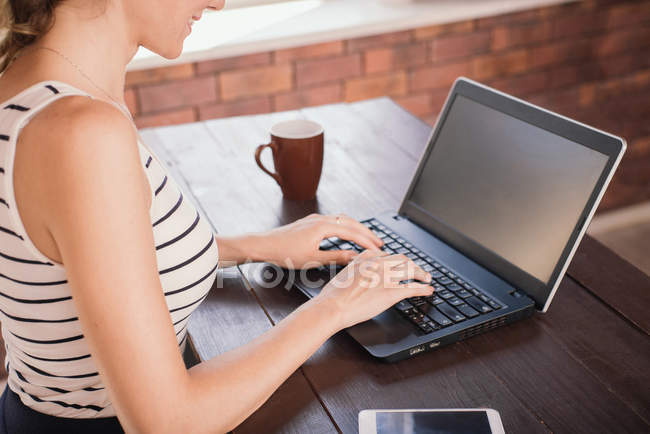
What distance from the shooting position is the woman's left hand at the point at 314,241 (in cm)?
93

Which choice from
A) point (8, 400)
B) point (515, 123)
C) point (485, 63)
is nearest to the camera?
point (8, 400)

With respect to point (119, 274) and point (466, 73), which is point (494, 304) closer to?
point (119, 274)

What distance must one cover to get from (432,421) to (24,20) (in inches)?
23.0

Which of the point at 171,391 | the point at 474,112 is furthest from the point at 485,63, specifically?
the point at 171,391

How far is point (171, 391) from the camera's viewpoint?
24.5 inches

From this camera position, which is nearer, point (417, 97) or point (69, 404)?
point (69, 404)

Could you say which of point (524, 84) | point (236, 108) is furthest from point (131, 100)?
point (524, 84)

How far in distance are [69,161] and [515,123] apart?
2.03 feet

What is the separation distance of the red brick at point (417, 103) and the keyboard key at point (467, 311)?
1.70m

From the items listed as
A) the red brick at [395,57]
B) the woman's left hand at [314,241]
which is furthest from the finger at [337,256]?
the red brick at [395,57]

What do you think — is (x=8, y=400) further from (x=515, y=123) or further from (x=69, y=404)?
(x=515, y=123)

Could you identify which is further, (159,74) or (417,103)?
(417,103)

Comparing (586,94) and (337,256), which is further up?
(337,256)

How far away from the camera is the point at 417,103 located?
8.02 ft
